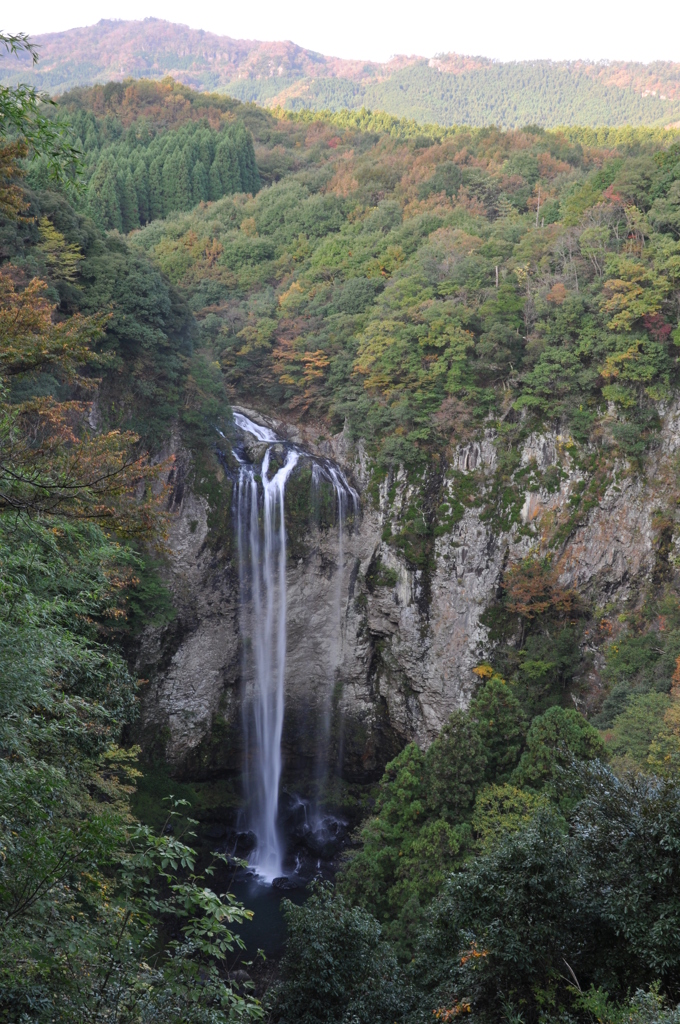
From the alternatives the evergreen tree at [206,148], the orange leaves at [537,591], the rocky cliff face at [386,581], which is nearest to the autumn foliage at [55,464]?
the rocky cliff face at [386,581]

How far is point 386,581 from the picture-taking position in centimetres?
2416

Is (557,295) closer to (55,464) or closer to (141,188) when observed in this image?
(55,464)

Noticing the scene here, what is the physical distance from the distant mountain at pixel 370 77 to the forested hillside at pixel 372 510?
155ft

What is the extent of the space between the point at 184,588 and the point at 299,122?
48.0 metres

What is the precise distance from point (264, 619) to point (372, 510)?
17.9 feet

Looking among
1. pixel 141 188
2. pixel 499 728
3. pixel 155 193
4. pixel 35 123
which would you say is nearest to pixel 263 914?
pixel 499 728

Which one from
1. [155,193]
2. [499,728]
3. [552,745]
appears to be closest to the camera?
[552,745]

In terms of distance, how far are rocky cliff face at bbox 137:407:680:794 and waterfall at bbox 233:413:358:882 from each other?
40cm

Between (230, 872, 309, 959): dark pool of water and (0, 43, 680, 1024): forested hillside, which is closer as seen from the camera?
(0, 43, 680, 1024): forested hillside

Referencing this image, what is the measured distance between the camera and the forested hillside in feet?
22.0

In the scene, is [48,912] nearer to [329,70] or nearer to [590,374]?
[590,374]

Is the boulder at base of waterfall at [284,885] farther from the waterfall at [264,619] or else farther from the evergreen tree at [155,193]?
the evergreen tree at [155,193]

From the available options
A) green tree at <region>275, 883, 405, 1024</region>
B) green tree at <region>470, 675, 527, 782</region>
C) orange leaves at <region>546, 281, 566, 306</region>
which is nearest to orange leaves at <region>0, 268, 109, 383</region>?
green tree at <region>275, 883, 405, 1024</region>

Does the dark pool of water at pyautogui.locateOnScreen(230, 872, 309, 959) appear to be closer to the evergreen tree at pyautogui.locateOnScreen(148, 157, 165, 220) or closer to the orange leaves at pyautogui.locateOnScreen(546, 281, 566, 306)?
the orange leaves at pyautogui.locateOnScreen(546, 281, 566, 306)
